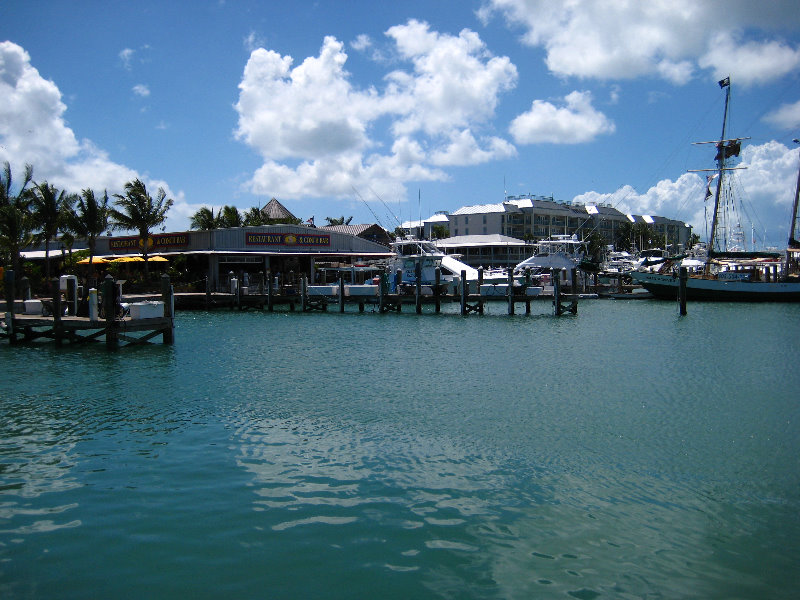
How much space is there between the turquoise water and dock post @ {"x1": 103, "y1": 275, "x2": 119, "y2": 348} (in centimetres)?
384

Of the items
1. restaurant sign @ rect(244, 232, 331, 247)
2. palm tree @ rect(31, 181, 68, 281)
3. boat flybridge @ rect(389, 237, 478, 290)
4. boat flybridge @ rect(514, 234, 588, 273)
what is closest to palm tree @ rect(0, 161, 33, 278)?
palm tree @ rect(31, 181, 68, 281)

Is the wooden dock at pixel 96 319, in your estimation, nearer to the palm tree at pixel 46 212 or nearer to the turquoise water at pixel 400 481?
the turquoise water at pixel 400 481

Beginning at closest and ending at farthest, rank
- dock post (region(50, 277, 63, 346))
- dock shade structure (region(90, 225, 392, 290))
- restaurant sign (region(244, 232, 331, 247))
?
dock post (region(50, 277, 63, 346)) < dock shade structure (region(90, 225, 392, 290)) < restaurant sign (region(244, 232, 331, 247))

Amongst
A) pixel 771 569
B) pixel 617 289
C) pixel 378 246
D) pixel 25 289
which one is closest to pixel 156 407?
pixel 771 569

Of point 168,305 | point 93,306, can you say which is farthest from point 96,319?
point 168,305

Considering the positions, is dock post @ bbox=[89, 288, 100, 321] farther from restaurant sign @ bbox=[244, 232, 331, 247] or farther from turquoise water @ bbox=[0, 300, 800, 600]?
restaurant sign @ bbox=[244, 232, 331, 247]

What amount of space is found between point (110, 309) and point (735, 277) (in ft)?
177

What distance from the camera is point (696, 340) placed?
96.9ft

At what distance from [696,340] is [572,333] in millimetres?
5765

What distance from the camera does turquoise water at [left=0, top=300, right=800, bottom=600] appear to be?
7.69m

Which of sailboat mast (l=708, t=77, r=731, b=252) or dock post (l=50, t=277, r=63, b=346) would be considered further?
sailboat mast (l=708, t=77, r=731, b=252)

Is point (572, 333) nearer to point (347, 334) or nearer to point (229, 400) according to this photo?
point (347, 334)

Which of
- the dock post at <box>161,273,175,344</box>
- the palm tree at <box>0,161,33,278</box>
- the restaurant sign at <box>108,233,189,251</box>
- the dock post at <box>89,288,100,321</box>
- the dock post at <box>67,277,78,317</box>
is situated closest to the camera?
the dock post at <box>89,288,100,321</box>

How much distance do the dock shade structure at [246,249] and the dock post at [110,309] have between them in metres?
29.5
